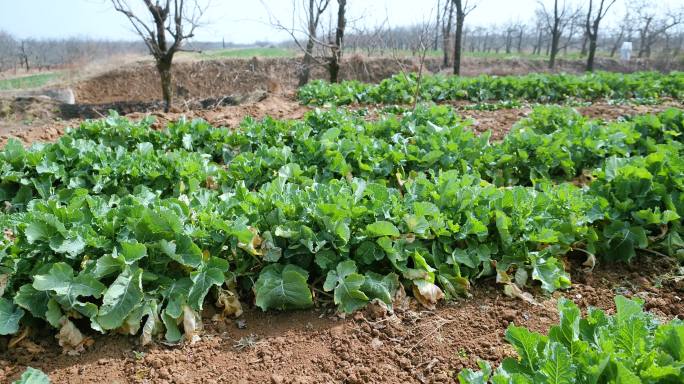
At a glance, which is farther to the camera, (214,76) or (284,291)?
(214,76)

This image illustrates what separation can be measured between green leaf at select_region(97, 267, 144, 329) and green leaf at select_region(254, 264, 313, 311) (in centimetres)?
66

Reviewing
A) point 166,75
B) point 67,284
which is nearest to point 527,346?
point 67,284

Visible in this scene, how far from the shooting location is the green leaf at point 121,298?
105 inches

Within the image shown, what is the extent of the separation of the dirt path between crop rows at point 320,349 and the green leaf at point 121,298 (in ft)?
0.54

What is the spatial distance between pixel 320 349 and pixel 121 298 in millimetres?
1115

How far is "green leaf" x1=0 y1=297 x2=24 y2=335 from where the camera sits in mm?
2598

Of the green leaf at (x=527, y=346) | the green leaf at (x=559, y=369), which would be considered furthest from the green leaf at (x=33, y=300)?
the green leaf at (x=559, y=369)

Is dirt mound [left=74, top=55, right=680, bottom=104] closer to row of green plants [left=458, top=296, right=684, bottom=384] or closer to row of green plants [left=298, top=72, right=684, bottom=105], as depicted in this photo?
row of green plants [left=298, top=72, right=684, bottom=105]

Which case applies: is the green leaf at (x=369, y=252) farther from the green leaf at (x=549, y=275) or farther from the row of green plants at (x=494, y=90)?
the row of green plants at (x=494, y=90)

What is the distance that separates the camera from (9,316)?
2660 millimetres

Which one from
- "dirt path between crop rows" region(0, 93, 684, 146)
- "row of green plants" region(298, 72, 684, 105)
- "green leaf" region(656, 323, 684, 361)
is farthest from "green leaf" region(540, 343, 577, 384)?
"row of green plants" region(298, 72, 684, 105)

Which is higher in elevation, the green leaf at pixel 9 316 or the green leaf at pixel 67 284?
the green leaf at pixel 67 284

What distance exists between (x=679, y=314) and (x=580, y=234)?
77 centimetres

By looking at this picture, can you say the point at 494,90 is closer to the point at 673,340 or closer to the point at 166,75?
the point at 166,75
